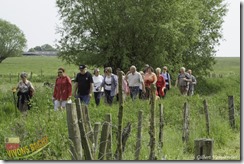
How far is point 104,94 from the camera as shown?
15.3 metres

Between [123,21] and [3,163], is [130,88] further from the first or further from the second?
[123,21]

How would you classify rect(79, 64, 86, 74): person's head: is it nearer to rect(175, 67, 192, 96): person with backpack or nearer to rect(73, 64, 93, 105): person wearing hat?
rect(73, 64, 93, 105): person wearing hat

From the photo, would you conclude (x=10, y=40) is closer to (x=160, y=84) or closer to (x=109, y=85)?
(x=160, y=84)

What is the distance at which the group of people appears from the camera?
12906 mm

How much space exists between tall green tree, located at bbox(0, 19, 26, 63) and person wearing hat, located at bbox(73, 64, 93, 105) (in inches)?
3466

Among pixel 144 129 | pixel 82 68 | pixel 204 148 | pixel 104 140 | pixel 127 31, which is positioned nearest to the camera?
pixel 204 148

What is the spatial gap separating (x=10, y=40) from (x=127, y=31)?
7213 cm

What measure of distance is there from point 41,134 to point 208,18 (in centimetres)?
3347

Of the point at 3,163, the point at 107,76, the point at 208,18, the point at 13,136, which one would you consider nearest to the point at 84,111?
the point at 3,163

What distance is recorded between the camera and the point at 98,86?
14.7 meters

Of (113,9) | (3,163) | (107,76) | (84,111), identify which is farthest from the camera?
(113,9)

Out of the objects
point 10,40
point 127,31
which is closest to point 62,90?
point 127,31

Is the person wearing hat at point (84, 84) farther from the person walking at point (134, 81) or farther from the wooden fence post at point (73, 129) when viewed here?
the wooden fence post at point (73, 129)

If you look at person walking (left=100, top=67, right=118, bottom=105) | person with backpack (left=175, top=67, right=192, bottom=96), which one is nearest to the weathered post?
person walking (left=100, top=67, right=118, bottom=105)
